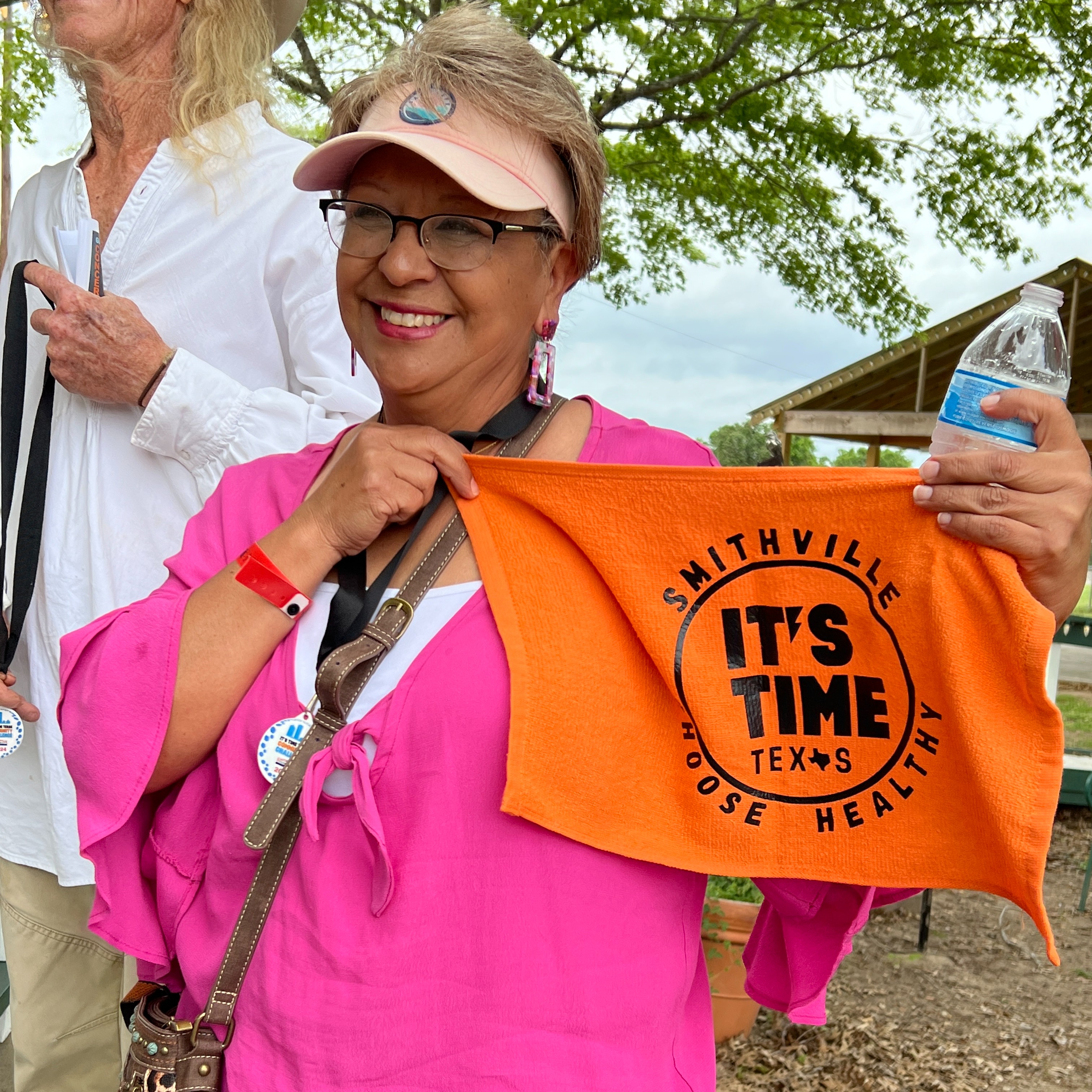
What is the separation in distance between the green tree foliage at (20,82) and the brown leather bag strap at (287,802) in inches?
235

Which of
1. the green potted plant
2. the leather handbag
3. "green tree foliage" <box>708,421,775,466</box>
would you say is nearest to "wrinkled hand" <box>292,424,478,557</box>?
the leather handbag

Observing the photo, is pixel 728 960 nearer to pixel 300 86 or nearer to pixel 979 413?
pixel 979 413

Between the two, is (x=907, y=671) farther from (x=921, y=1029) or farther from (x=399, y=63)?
(x=921, y=1029)

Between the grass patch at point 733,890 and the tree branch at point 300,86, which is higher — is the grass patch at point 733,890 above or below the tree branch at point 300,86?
below

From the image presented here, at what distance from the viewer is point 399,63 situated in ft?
5.57

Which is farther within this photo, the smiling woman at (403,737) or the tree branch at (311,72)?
the tree branch at (311,72)

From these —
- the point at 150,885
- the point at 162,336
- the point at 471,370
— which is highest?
the point at 162,336

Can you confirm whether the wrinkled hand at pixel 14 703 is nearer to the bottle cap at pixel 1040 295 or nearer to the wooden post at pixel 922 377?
the bottle cap at pixel 1040 295

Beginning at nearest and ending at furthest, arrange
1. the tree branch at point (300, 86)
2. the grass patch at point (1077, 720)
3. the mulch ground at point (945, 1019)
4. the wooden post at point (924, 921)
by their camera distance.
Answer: the mulch ground at point (945, 1019) < the wooden post at point (924, 921) < the tree branch at point (300, 86) < the grass patch at point (1077, 720)

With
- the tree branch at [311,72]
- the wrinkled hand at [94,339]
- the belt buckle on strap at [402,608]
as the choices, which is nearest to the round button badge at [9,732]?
the wrinkled hand at [94,339]

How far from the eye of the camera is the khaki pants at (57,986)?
2518 mm

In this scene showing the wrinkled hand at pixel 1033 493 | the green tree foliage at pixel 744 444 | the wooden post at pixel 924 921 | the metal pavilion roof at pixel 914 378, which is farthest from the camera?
the metal pavilion roof at pixel 914 378

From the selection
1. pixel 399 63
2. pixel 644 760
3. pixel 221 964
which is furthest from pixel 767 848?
pixel 399 63

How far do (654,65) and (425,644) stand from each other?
661 centimetres
